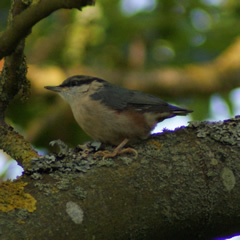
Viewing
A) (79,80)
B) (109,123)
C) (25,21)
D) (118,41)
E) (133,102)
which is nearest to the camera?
(25,21)

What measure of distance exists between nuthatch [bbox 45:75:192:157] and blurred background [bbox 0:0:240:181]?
2.93 ft

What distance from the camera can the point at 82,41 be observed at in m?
5.04

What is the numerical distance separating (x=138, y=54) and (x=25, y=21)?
3117 millimetres

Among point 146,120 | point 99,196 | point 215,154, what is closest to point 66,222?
point 99,196

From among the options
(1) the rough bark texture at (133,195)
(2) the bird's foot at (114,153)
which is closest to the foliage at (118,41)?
(2) the bird's foot at (114,153)

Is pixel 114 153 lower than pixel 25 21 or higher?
lower

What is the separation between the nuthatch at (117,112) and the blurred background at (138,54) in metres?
0.89

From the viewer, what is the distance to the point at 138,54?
207 inches

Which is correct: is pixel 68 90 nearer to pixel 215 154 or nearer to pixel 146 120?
pixel 146 120

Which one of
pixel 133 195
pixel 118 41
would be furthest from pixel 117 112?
pixel 118 41

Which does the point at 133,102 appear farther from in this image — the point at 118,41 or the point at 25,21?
the point at 25,21

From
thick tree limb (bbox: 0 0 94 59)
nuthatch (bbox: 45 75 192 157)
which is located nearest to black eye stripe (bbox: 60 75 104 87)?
nuthatch (bbox: 45 75 192 157)

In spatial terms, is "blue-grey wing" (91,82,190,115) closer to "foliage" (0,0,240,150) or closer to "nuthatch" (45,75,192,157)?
"nuthatch" (45,75,192,157)

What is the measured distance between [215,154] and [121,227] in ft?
2.08
